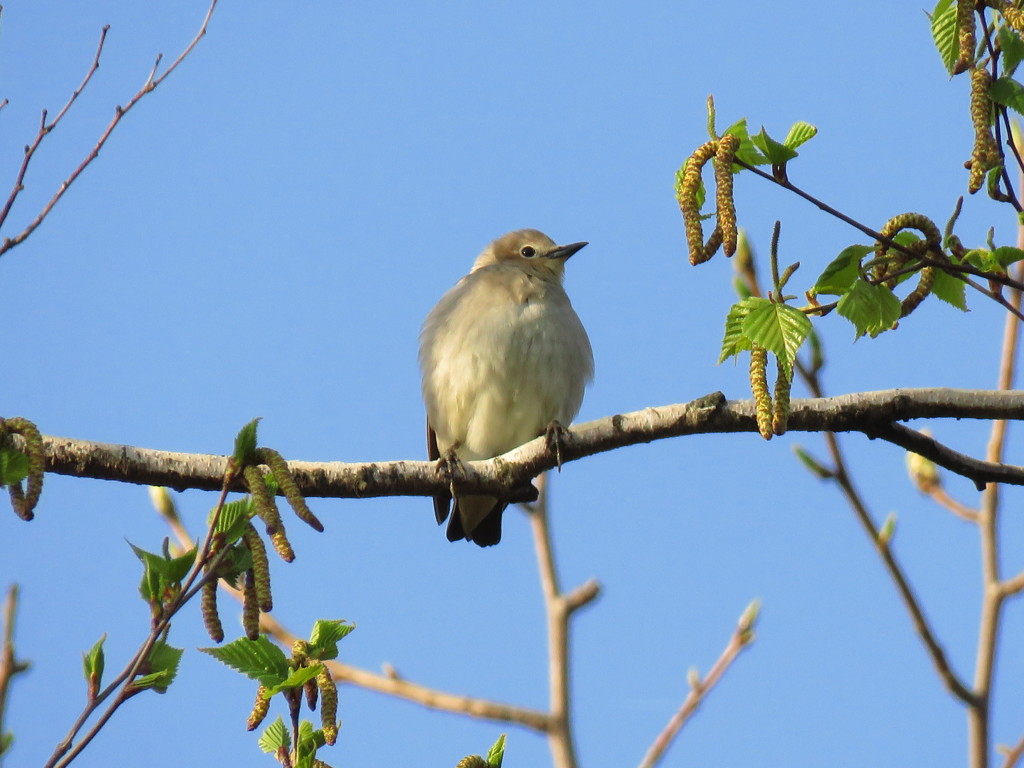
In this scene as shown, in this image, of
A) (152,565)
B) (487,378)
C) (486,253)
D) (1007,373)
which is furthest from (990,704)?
(486,253)

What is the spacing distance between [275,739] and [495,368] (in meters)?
4.60

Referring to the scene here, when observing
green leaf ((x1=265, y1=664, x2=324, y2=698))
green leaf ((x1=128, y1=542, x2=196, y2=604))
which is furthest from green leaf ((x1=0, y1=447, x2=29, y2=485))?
green leaf ((x1=265, y1=664, x2=324, y2=698))

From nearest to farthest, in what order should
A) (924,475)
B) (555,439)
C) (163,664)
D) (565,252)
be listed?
(163,664), (555,439), (924,475), (565,252)

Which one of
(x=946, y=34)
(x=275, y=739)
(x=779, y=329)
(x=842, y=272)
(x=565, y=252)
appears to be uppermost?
(x=565, y=252)

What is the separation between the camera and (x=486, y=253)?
31.9ft

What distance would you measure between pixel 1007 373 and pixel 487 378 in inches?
135

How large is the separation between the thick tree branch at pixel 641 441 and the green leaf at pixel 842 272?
2.82 feet

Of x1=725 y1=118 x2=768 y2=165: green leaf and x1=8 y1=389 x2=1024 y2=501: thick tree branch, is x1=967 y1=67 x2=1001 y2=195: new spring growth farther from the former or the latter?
x1=8 y1=389 x2=1024 y2=501: thick tree branch

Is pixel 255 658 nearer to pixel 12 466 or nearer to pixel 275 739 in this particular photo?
pixel 275 739

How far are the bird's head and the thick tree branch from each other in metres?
3.89

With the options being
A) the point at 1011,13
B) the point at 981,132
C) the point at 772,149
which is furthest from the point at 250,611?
the point at 1011,13

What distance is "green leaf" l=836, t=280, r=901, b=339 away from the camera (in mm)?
3615

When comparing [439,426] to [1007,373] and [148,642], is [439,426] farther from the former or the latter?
[148,642]

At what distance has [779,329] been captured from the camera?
3434mm
